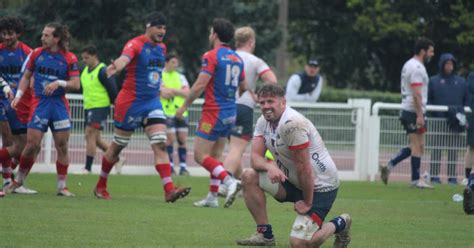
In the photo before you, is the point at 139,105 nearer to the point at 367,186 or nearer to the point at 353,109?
the point at 367,186

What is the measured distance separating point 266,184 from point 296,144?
26.0 inches

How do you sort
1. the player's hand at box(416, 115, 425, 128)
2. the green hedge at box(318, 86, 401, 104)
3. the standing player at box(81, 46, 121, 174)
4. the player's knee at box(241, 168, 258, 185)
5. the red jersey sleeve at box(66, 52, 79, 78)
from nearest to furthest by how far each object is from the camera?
the player's knee at box(241, 168, 258, 185)
the red jersey sleeve at box(66, 52, 79, 78)
the player's hand at box(416, 115, 425, 128)
the standing player at box(81, 46, 121, 174)
the green hedge at box(318, 86, 401, 104)

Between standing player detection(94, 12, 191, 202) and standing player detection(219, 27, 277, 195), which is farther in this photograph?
standing player detection(219, 27, 277, 195)

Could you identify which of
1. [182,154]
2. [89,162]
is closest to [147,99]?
[89,162]

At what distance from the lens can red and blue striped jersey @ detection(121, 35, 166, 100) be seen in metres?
12.7

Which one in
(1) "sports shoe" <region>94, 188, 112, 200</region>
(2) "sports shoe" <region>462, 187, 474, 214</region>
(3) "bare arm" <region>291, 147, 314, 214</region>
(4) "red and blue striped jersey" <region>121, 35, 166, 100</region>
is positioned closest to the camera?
Answer: (3) "bare arm" <region>291, 147, 314, 214</region>

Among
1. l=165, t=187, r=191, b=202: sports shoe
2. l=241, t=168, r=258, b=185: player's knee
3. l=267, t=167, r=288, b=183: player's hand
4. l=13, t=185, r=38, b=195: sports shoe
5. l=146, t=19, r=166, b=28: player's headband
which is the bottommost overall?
l=13, t=185, r=38, b=195: sports shoe

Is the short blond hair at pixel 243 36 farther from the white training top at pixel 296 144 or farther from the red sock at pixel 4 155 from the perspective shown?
the white training top at pixel 296 144

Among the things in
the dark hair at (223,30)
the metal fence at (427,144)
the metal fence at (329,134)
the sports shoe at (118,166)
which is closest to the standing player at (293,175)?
the dark hair at (223,30)

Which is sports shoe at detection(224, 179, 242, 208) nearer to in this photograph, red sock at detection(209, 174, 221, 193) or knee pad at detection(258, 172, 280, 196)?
red sock at detection(209, 174, 221, 193)

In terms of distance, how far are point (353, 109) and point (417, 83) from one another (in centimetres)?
327

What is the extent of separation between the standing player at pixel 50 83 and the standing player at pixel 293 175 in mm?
4478

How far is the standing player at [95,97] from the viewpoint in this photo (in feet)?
59.0

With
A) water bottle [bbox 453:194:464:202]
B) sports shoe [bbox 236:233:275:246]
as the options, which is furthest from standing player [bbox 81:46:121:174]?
sports shoe [bbox 236:233:275:246]
